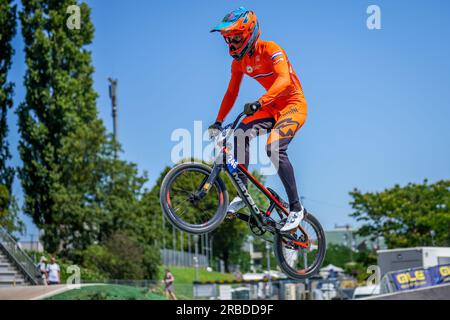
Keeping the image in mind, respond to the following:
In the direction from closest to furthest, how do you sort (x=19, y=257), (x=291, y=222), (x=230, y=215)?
1. (x=230, y=215)
2. (x=291, y=222)
3. (x=19, y=257)

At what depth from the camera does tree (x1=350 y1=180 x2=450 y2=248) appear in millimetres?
53562

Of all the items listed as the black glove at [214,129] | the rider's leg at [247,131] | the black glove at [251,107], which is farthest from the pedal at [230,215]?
the black glove at [251,107]

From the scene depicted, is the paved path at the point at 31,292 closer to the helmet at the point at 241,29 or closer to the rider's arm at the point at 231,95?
the rider's arm at the point at 231,95

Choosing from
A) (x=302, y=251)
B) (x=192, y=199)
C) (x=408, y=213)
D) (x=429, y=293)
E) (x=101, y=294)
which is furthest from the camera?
(x=408, y=213)

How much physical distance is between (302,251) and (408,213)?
1947 inches

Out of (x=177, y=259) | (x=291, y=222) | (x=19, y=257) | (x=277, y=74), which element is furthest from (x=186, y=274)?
(x=277, y=74)

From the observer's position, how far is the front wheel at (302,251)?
9234mm

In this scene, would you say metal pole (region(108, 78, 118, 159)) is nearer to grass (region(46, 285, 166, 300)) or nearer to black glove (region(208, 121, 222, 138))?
grass (region(46, 285, 166, 300))

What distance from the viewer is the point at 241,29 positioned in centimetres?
795

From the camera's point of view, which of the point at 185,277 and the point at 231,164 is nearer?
the point at 231,164

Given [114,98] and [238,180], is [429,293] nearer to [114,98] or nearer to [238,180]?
[238,180]
